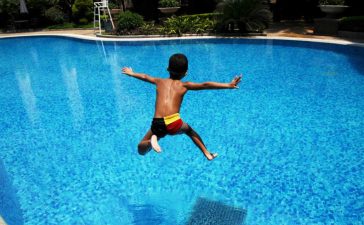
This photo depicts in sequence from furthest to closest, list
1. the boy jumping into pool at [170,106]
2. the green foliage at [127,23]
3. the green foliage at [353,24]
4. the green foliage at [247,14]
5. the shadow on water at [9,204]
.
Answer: the green foliage at [127,23]
the green foliage at [247,14]
the green foliage at [353,24]
the shadow on water at [9,204]
the boy jumping into pool at [170,106]

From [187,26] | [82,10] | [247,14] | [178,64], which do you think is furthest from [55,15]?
[178,64]

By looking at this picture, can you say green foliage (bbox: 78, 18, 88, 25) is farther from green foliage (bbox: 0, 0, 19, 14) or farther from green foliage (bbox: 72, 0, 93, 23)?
green foliage (bbox: 0, 0, 19, 14)

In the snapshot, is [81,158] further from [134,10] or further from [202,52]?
[134,10]

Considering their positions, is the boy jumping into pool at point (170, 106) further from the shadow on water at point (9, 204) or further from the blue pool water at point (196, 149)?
the shadow on water at point (9, 204)

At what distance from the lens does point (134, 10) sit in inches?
1156

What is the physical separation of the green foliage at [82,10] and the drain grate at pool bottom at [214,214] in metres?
27.8

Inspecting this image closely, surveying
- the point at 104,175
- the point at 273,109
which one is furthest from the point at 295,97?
the point at 104,175

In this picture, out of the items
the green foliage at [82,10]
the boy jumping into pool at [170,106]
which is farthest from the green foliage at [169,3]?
the boy jumping into pool at [170,106]

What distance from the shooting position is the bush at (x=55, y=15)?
32287 millimetres

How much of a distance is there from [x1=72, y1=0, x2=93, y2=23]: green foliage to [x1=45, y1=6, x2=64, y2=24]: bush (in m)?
1.92

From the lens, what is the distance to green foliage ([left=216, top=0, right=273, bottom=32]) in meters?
20.3

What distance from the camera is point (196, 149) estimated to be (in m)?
8.20

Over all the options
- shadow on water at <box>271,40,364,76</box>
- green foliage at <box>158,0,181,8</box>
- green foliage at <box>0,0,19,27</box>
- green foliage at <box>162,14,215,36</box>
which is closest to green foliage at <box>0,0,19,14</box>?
Result: green foliage at <box>0,0,19,27</box>

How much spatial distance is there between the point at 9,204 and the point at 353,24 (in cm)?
1812
